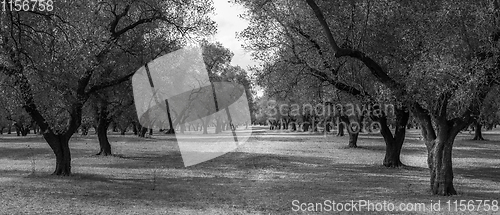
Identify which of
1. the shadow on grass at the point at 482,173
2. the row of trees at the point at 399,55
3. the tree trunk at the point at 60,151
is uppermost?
the row of trees at the point at 399,55

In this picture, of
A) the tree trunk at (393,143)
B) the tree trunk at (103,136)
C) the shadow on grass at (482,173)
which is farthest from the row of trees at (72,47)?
the shadow on grass at (482,173)

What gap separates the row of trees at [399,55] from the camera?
613 inches

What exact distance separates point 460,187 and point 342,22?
822 cm

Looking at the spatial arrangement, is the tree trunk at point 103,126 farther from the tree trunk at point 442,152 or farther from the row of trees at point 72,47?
the tree trunk at point 442,152

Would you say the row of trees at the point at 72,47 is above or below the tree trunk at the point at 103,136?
above

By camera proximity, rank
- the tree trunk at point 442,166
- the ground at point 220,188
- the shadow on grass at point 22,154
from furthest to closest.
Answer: the shadow on grass at point 22,154, the tree trunk at point 442,166, the ground at point 220,188

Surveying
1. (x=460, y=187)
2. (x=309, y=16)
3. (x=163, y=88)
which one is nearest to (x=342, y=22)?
(x=309, y=16)

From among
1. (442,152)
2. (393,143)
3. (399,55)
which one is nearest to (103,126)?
(393,143)

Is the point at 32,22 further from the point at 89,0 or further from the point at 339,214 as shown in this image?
the point at 339,214

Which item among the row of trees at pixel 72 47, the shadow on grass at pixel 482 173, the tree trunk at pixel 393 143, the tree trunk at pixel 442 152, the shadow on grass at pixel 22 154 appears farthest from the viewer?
the shadow on grass at pixel 22 154

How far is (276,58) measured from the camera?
25094 mm

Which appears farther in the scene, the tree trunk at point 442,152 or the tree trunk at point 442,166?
the tree trunk at point 442,166

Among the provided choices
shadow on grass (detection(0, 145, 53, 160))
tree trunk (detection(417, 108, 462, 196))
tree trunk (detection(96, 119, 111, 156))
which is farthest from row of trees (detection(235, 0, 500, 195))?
shadow on grass (detection(0, 145, 53, 160))

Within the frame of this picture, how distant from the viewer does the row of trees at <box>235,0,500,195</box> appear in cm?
1557
